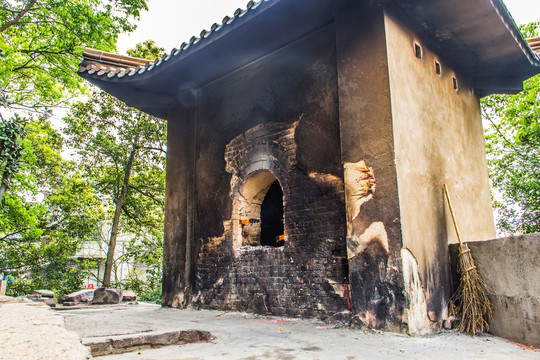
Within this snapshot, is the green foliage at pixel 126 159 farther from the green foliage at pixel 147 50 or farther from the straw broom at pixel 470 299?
the straw broom at pixel 470 299

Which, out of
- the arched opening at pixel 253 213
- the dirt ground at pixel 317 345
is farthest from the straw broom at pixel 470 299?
the arched opening at pixel 253 213

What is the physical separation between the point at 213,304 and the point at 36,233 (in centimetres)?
864

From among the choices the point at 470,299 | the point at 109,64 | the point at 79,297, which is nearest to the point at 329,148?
the point at 470,299

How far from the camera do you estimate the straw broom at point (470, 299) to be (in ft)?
13.7

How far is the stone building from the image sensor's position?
14.4ft

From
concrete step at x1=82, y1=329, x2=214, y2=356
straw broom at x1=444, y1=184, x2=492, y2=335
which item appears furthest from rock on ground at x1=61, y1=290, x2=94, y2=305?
straw broom at x1=444, y1=184, x2=492, y2=335

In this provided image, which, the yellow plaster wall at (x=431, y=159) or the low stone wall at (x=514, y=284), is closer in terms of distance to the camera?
the low stone wall at (x=514, y=284)

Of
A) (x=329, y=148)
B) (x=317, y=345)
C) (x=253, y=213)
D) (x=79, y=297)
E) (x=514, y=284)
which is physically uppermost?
(x=329, y=148)

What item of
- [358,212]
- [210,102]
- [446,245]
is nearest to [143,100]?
[210,102]

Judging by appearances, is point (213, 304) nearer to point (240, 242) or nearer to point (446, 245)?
point (240, 242)

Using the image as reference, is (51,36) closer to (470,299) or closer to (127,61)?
(127,61)

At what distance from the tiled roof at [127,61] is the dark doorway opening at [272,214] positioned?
2729mm

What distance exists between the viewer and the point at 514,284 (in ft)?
13.1

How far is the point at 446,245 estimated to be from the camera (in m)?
4.91
